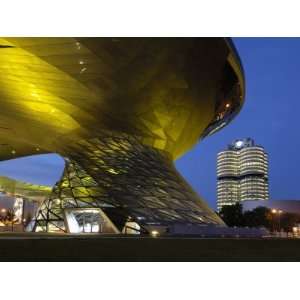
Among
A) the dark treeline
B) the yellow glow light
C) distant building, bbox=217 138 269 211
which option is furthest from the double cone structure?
distant building, bbox=217 138 269 211

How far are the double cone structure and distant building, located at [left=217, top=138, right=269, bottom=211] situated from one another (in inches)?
3394

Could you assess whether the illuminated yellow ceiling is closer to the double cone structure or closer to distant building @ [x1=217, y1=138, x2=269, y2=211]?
the double cone structure

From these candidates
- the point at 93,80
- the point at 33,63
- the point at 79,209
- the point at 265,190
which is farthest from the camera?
the point at 265,190

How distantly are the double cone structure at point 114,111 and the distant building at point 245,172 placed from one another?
8620cm

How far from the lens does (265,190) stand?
118000mm

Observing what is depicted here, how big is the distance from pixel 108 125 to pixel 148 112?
2.80 metres

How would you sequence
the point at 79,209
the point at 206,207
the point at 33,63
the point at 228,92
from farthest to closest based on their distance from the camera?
the point at 228,92 < the point at 206,207 < the point at 79,209 < the point at 33,63

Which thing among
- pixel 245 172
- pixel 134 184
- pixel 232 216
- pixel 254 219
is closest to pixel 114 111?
pixel 134 184

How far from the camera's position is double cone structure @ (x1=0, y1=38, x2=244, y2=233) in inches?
866

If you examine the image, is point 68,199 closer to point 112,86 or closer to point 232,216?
point 112,86

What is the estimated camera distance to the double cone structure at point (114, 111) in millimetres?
22000

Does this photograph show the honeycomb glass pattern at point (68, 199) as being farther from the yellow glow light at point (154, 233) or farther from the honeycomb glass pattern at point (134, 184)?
the yellow glow light at point (154, 233)
